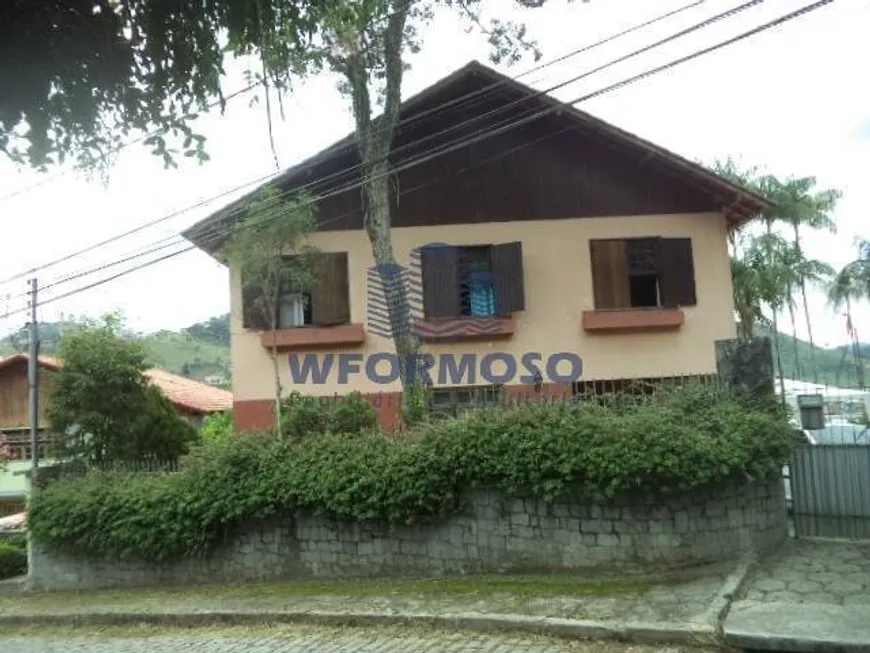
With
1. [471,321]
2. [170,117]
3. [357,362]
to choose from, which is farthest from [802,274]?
[170,117]

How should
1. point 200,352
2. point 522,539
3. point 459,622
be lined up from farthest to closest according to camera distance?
1. point 200,352
2. point 522,539
3. point 459,622

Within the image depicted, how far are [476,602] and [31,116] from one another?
5414 mm

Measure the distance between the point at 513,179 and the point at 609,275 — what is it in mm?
2568

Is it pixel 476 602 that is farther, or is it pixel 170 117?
pixel 476 602

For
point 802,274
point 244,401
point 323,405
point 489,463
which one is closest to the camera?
point 489,463

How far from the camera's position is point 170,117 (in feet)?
17.9

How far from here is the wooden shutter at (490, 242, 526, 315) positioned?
14117mm

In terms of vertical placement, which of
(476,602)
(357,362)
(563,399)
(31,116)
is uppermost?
(31,116)

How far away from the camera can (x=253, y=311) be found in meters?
14.2

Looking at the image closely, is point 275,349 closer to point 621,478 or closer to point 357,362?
point 357,362

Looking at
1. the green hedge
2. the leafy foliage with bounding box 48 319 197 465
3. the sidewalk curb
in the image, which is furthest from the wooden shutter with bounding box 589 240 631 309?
the sidewalk curb

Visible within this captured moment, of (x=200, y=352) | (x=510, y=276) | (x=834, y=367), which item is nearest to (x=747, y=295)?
(x=510, y=276)

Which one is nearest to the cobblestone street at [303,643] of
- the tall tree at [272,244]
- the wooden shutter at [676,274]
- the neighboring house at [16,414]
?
the tall tree at [272,244]

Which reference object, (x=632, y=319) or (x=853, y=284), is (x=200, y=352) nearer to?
(x=632, y=319)
